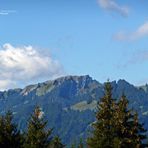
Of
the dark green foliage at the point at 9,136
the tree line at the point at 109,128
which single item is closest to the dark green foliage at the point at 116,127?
the tree line at the point at 109,128

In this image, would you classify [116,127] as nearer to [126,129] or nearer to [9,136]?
[126,129]

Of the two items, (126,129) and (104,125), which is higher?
(104,125)

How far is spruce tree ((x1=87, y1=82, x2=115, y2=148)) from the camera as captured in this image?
52.1m

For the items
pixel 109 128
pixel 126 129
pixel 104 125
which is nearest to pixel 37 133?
pixel 104 125

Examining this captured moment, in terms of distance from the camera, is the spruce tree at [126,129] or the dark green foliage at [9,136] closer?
the spruce tree at [126,129]

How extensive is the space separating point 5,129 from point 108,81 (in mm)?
12396

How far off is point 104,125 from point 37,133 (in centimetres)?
732

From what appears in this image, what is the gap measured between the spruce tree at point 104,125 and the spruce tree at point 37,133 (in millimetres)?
4590

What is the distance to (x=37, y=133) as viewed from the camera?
54781 millimetres

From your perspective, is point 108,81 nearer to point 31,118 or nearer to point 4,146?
point 31,118

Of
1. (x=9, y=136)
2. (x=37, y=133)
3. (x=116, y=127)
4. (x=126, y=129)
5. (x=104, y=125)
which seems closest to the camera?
(x=126, y=129)

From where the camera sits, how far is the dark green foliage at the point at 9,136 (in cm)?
5744

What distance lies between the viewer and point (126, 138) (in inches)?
2015

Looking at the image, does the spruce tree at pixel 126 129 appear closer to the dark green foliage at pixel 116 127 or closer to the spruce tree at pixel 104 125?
the dark green foliage at pixel 116 127
